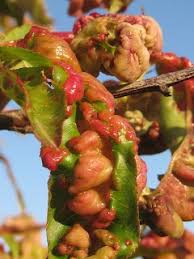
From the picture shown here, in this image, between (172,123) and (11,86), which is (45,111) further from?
(172,123)

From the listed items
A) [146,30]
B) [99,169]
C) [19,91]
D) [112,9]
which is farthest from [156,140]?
[19,91]

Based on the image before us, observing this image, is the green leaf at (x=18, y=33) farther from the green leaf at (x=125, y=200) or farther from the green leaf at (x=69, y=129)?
the green leaf at (x=125, y=200)

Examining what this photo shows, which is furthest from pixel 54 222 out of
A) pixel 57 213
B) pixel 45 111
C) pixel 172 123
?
pixel 172 123

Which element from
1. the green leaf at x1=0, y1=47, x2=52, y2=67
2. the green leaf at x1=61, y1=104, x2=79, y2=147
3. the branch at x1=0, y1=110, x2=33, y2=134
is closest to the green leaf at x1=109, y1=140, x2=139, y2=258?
the green leaf at x1=61, y1=104, x2=79, y2=147

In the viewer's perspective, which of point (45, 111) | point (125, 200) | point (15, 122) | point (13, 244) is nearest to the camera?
point (45, 111)

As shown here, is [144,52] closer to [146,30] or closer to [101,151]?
[146,30]

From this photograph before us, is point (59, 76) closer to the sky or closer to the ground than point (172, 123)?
closer to the sky
